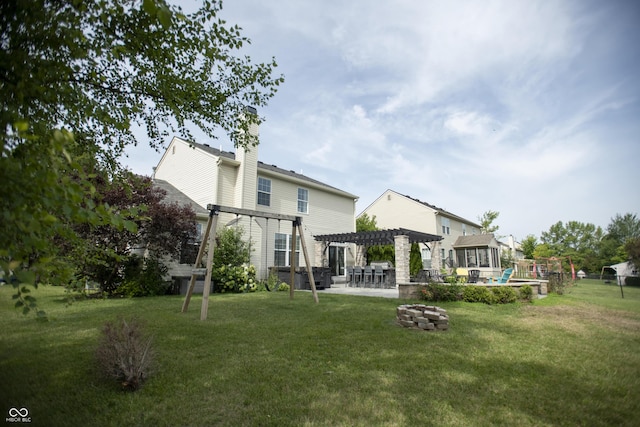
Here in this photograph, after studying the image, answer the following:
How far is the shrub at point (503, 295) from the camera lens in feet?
31.6

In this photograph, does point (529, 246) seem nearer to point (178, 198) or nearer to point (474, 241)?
point (474, 241)

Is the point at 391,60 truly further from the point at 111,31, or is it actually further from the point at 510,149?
→ the point at 111,31

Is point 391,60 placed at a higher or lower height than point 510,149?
higher

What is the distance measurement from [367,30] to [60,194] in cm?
820

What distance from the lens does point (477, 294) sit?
981 cm

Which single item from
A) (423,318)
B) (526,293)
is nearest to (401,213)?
(526,293)

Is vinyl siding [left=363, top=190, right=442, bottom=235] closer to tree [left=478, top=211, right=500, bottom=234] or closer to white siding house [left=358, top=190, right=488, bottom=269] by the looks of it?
white siding house [left=358, top=190, right=488, bottom=269]

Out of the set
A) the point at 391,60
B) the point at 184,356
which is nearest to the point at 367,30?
the point at 391,60

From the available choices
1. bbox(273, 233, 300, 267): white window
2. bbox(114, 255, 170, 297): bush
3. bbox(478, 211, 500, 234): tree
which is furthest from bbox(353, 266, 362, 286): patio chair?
bbox(478, 211, 500, 234): tree

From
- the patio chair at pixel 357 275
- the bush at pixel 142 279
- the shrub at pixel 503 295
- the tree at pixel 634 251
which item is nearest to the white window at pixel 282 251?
the patio chair at pixel 357 275

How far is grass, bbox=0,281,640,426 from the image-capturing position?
2734 millimetres

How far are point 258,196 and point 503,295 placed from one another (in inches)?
446

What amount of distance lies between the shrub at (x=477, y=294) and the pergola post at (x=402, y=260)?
5.45 m

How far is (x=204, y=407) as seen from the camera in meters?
2.84
